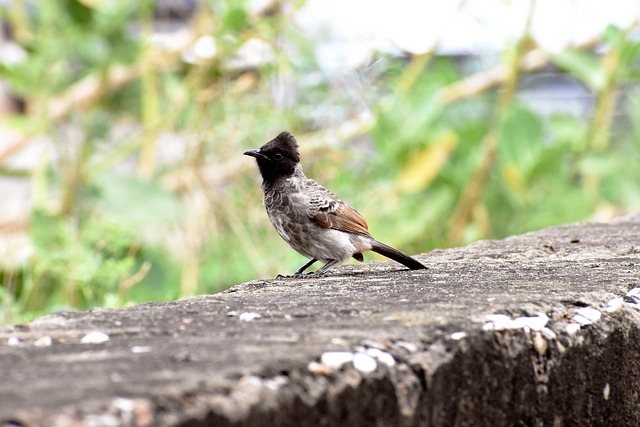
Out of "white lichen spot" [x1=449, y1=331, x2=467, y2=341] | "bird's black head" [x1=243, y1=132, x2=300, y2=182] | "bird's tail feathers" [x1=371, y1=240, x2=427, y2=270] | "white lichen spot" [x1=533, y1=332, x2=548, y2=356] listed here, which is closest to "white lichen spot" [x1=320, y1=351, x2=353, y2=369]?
"white lichen spot" [x1=449, y1=331, x2=467, y2=341]

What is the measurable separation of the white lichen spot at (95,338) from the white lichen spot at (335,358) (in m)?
0.39

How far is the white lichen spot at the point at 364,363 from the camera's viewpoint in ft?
5.27

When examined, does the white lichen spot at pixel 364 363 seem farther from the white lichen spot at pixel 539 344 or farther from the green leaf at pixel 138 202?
the green leaf at pixel 138 202

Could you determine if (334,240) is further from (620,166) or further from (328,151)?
(620,166)

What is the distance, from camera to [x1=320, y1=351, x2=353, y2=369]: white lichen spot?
1.58m

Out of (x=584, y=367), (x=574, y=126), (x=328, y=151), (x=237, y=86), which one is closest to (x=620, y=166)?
(x=574, y=126)

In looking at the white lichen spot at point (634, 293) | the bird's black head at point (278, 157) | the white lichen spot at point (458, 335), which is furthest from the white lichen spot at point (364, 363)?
the bird's black head at point (278, 157)

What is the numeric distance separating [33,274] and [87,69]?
1.97 metres

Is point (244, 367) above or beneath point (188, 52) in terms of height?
beneath

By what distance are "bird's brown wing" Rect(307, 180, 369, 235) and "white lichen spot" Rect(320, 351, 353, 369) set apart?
6.76 ft

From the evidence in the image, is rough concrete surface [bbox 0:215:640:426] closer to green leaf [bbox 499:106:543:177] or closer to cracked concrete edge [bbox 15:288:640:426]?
cracked concrete edge [bbox 15:288:640:426]

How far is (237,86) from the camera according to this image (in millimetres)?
6727

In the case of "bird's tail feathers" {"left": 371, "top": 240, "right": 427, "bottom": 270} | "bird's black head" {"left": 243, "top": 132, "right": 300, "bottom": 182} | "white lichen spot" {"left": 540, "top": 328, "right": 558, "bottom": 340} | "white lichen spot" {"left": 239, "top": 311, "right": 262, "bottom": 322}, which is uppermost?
"bird's black head" {"left": 243, "top": 132, "right": 300, "bottom": 182}

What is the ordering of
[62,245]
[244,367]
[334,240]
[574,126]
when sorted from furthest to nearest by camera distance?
[574,126]
[62,245]
[334,240]
[244,367]
